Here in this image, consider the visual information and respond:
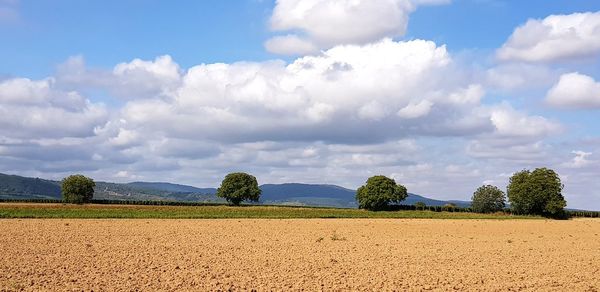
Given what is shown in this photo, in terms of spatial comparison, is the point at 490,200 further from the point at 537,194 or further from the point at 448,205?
the point at 537,194

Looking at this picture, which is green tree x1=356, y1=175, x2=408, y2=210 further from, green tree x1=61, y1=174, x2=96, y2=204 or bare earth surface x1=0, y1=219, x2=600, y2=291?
bare earth surface x1=0, y1=219, x2=600, y2=291

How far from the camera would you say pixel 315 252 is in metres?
36.1

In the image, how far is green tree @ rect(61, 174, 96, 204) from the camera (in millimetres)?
147887

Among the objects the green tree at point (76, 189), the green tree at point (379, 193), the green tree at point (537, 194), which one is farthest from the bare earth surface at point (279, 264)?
the green tree at point (76, 189)

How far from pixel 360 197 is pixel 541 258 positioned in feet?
369

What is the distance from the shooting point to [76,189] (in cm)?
14838

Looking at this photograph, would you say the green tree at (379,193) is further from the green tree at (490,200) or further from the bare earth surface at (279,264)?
the bare earth surface at (279,264)

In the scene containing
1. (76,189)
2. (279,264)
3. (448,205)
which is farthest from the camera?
(448,205)

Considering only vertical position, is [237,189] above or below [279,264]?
above

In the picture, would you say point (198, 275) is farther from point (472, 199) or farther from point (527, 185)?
point (472, 199)

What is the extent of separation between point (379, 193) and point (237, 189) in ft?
151

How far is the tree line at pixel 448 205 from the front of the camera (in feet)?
392

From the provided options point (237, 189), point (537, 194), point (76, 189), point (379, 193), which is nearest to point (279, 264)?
point (537, 194)

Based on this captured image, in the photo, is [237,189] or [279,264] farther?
[237,189]
